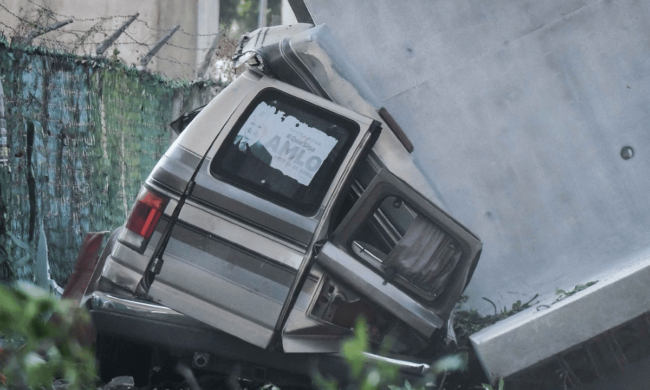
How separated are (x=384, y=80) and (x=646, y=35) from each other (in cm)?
198

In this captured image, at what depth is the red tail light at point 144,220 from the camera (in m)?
4.21

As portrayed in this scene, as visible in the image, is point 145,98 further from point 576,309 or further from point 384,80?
point 576,309

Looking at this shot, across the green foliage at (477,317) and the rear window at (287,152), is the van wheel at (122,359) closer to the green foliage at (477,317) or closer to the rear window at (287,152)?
the rear window at (287,152)

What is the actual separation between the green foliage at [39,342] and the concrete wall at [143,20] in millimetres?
14216

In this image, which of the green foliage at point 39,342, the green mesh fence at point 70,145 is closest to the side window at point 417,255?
the green foliage at point 39,342

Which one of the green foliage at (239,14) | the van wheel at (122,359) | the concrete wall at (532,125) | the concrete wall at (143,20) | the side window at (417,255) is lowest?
the van wheel at (122,359)

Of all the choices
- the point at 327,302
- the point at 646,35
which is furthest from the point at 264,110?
the point at 646,35

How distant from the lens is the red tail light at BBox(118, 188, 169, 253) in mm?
4211

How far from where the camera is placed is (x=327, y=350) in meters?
4.11

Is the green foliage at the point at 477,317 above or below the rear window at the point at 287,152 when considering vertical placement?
below

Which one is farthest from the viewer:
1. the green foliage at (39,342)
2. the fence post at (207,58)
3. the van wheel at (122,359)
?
the fence post at (207,58)

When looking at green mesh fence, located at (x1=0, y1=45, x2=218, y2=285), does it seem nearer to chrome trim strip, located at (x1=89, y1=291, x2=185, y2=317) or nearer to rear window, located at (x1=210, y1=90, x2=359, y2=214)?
chrome trim strip, located at (x1=89, y1=291, x2=185, y2=317)

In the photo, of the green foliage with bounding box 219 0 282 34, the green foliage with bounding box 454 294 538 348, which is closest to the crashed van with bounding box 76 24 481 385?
the green foliage with bounding box 454 294 538 348

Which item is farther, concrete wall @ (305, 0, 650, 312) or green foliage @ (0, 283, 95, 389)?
concrete wall @ (305, 0, 650, 312)
